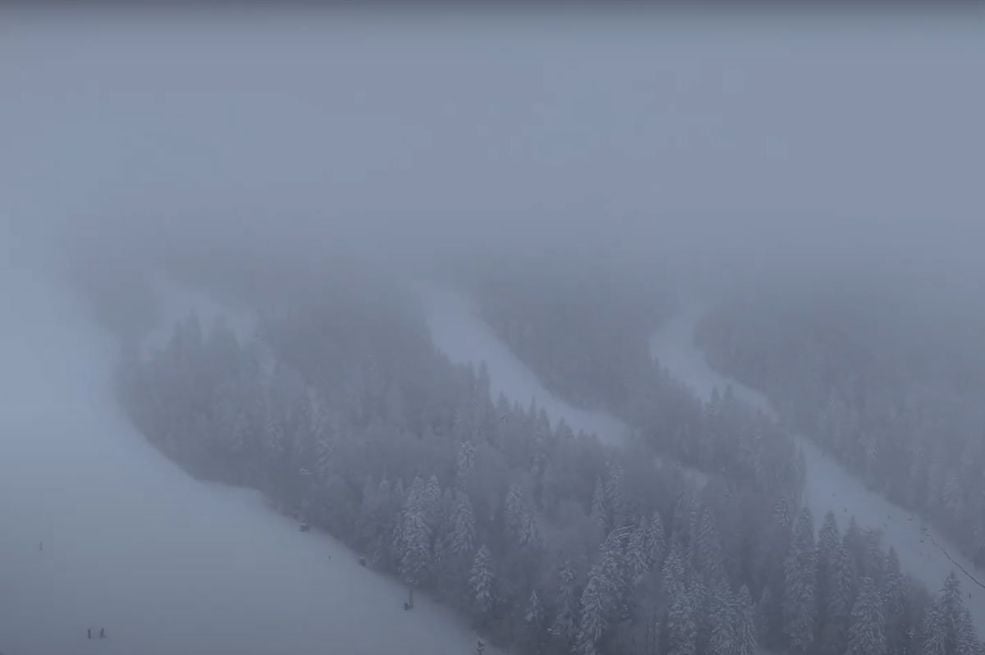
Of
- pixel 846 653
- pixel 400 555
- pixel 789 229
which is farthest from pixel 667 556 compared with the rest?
pixel 789 229

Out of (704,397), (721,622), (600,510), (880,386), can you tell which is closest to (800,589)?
(721,622)

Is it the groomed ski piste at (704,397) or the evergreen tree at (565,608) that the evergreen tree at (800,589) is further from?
the evergreen tree at (565,608)

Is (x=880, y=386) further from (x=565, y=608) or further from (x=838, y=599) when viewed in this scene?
(x=565, y=608)

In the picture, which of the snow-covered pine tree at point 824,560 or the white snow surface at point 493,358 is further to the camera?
the white snow surface at point 493,358

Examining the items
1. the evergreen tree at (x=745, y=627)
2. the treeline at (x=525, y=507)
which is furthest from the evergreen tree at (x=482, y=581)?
the evergreen tree at (x=745, y=627)

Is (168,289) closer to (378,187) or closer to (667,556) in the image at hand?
(378,187)

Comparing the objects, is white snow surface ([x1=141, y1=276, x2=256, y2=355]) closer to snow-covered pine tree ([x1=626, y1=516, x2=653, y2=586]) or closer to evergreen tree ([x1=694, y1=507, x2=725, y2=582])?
snow-covered pine tree ([x1=626, y1=516, x2=653, y2=586])
